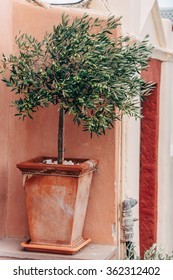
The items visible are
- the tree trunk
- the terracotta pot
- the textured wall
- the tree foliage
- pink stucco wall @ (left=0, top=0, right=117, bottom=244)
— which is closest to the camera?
the tree foliage

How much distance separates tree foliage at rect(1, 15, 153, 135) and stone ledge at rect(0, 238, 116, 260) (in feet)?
2.33

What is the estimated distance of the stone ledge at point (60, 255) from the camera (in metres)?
3.57

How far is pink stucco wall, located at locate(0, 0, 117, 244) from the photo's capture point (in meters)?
3.82

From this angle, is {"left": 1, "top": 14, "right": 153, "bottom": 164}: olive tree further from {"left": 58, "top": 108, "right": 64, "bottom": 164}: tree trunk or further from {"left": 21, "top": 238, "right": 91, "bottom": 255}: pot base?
{"left": 21, "top": 238, "right": 91, "bottom": 255}: pot base

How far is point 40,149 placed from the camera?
395 centimetres

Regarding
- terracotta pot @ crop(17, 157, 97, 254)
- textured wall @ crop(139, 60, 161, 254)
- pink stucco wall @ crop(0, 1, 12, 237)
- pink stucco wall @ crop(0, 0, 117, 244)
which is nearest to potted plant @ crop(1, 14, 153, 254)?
terracotta pot @ crop(17, 157, 97, 254)

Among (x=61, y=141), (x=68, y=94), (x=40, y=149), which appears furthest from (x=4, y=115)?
(x=68, y=94)

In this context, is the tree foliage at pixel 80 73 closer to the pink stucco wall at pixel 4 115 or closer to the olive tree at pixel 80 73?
the olive tree at pixel 80 73

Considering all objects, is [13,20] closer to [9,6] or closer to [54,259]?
[9,6]

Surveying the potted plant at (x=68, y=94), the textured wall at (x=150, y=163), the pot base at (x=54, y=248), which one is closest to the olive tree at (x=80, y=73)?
the potted plant at (x=68, y=94)

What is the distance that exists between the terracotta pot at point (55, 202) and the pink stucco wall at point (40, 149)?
0.19 metres

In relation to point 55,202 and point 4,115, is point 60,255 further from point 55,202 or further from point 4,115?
point 4,115

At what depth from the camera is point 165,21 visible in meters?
5.76

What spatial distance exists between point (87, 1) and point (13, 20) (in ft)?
2.03
